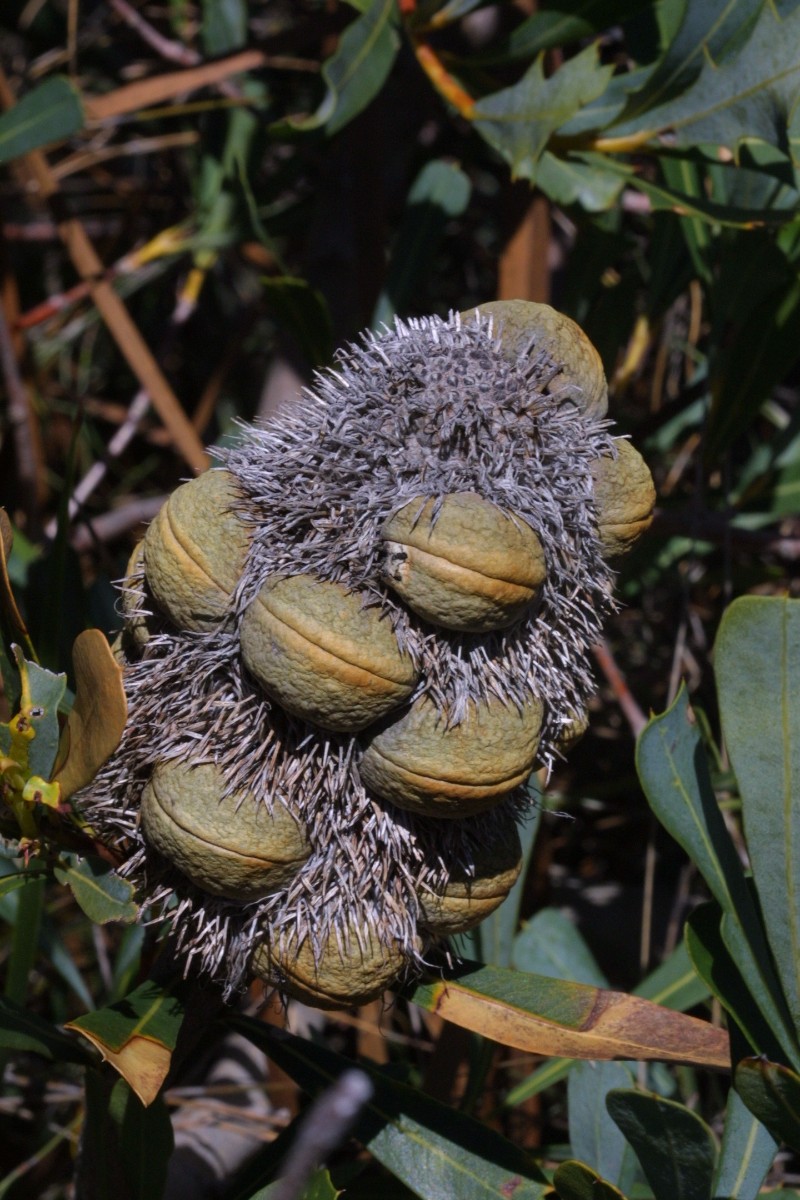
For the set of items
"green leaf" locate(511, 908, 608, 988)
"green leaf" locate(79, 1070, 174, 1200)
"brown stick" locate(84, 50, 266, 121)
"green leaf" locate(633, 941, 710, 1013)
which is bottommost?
"green leaf" locate(511, 908, 608, 988)

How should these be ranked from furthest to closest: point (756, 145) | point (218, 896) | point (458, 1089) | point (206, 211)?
point (206, 211), point (458, 1089), point (756, 145), point (218, 896)

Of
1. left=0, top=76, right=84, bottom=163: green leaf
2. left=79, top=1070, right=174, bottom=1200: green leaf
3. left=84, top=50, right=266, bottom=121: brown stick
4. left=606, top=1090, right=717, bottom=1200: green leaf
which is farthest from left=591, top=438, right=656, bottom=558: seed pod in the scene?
left=84, top=50, right=266, bottom=121: brown stick

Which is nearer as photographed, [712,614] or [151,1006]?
[151,1006]

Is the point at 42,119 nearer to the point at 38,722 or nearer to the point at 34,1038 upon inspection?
the point at 38,722

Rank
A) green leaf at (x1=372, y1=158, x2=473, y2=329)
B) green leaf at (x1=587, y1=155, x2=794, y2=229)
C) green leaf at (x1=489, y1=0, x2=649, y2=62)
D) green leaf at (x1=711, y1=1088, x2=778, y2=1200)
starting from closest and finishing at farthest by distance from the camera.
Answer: green leaf at (x1=711, y1=1088, x2=778, y2=1200), green leaf at (x1=587, y1=155, x2=794, y2=229), green leaf at (x1=489, y1=0, x2=649, y2=62), green leaf at (x1=372, y1=158, x2=473, y2=329)

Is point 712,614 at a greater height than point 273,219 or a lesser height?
lesser

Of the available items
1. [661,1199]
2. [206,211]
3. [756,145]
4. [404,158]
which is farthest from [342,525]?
[404,158]

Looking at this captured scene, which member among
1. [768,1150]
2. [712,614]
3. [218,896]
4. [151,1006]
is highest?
[218,896]

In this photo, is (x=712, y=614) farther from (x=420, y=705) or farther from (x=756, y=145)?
(x=420, y=705)

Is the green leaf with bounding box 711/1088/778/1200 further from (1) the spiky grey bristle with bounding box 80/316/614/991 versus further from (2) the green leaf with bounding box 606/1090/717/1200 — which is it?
(1) the spiky grey bristle with bounding box 80/316/614/991
